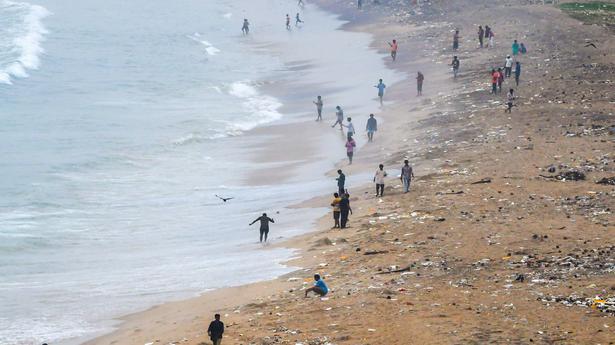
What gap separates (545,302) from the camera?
16.8 metres

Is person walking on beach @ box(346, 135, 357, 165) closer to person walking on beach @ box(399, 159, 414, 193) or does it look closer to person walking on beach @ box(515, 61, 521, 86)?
person walking on beach @ box(399, 159, 414, 193)

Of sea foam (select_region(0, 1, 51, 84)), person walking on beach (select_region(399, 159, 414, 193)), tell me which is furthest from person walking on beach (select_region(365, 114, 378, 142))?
sea foam (select_region(0, 1, 51, 84))

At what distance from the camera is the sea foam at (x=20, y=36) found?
192 ft

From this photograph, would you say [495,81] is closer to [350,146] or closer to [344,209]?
[350,146]

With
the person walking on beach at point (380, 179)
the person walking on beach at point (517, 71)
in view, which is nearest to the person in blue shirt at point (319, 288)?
the person walking on beach at point (380, 179)

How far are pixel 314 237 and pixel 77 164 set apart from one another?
1447 cm

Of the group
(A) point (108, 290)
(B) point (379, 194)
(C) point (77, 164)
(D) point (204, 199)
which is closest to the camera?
(A) point (108, 290)

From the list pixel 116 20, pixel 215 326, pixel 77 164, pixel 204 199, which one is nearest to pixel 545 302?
pixel 215 326

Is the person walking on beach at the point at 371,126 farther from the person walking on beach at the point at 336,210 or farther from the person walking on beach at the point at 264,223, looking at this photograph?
the person walking on beach at the point at 264,223

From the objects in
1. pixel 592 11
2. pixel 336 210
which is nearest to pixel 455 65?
pixel 592 11

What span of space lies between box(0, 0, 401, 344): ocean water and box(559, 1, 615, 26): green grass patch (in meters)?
11.1

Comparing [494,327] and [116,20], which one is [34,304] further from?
[116,20]

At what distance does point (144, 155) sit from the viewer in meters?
38.2

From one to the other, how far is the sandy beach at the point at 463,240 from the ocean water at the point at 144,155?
1394 millimetres
